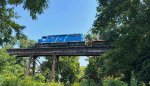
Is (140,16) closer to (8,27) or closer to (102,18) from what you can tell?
(102,18)

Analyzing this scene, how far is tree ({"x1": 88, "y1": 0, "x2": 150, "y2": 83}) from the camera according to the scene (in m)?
19.8

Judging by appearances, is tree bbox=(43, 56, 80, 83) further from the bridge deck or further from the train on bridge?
the bridge deck

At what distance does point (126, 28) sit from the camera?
20.5 metres

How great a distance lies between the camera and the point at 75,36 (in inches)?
2258

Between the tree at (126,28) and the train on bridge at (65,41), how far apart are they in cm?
3091

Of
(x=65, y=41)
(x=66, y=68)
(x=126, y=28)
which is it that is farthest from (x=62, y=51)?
(x=126, y=28)

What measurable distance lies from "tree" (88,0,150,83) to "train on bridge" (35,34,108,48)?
30.9m

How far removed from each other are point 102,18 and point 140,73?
14.5 ft

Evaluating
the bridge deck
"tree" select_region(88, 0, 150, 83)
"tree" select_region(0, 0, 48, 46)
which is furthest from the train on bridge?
"tree" select_region(0, 0, 48, 46)

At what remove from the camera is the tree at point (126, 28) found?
779 inches

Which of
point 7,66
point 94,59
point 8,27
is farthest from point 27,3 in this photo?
point 94,59

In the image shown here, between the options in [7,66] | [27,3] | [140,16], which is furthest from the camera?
[7,66]

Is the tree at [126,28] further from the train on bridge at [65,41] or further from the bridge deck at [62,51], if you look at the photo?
the train on bridge at [65,41]

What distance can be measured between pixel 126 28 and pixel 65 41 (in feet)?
122
